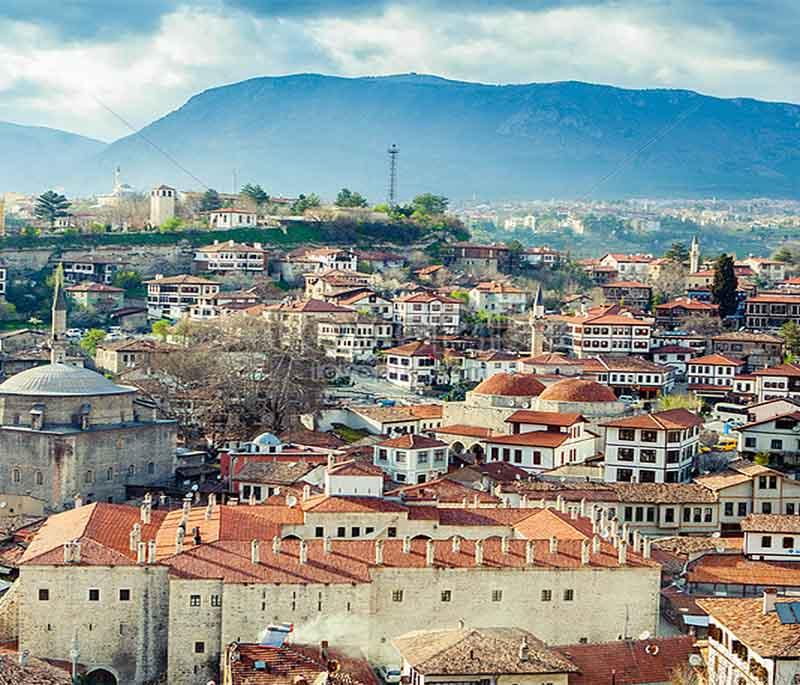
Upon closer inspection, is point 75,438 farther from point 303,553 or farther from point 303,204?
point 303,204

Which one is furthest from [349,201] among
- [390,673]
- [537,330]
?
[390,673]

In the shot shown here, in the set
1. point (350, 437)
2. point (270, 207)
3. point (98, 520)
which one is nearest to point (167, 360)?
point (350, 437)

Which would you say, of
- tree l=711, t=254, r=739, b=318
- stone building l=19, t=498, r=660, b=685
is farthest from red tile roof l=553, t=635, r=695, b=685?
tree l=711, t=254, r=739, b=318

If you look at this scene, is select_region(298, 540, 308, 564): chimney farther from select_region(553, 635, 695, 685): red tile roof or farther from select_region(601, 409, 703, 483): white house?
select_region(601, 409, 703, 483): white house

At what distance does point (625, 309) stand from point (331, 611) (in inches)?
1973

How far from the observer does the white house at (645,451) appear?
44812 mm

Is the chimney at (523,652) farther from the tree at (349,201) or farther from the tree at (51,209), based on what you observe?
the tree at (349,201)

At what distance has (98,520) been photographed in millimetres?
31328

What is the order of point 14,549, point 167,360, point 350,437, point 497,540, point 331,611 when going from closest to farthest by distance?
point 331,611, point 497,540, point 14,549, point 350,437, point 167,360

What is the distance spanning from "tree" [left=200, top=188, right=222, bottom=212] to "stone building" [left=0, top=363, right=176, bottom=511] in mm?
56303

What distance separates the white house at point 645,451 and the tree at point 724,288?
3201 centimetres

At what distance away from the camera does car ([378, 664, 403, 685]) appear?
87.1 feet

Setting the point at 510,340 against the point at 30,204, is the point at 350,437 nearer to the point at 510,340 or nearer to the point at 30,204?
the point at 510,340

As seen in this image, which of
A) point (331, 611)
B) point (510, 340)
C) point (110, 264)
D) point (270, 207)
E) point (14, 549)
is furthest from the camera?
point (270, 207)
